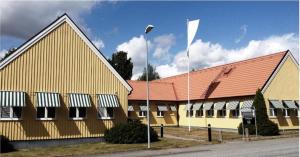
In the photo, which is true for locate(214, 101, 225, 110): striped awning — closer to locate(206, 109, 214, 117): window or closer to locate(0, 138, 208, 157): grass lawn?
locate(206, 109, 214, 117): window

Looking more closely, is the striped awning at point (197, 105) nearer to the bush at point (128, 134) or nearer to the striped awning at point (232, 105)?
the striped awning at point (232, 105)

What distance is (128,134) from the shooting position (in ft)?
92.0

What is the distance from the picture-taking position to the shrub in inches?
1335

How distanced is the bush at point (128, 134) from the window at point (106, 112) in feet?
5.01

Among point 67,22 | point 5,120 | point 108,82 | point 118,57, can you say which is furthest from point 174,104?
point 118,57

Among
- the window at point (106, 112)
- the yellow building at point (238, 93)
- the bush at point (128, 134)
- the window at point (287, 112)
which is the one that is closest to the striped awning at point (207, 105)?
the yellow building at point (238, 93)

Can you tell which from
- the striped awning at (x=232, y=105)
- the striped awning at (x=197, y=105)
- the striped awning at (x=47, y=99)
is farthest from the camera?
the striped awning at (x=197, y=105)

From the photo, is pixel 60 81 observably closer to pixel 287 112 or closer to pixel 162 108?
pixel 162 108

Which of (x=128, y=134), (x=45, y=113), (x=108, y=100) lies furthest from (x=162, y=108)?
(x=45, y=113)

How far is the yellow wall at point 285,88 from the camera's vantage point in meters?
37.6

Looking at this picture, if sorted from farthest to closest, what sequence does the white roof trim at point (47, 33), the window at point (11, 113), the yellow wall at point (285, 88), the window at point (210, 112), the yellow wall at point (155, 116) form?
the yellow wall at point (155, 116)
the window at point (210, 112)
the yellow wall at point (285, 88)
the white roof trim at point (47, 33)
the window at point (11, 113)

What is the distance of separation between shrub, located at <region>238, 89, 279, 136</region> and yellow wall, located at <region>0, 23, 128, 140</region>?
40.9 ft

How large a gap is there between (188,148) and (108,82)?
9316mm

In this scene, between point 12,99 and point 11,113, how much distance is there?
1.10 metres
